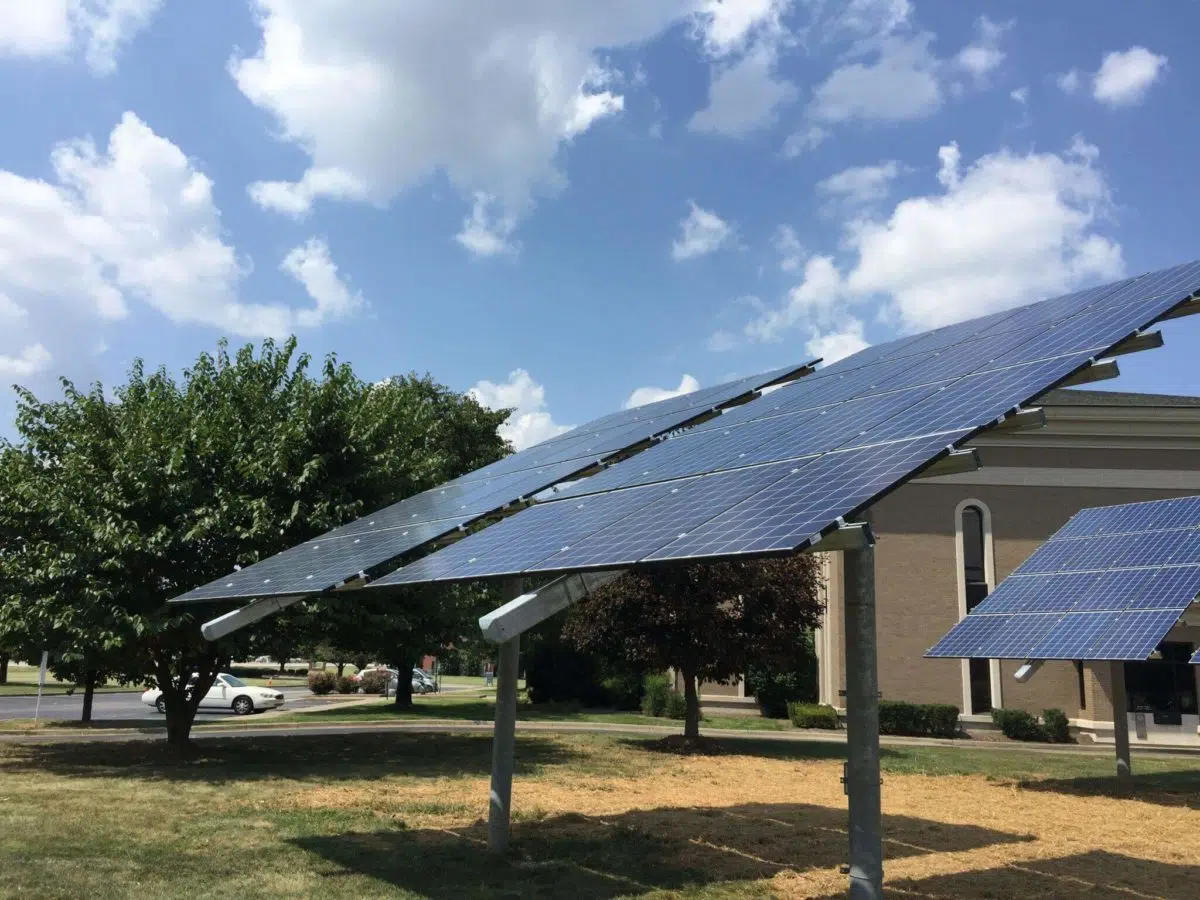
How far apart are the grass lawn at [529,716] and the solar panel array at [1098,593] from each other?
43.6 feet

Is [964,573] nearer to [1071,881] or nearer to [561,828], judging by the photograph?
[1071,881]

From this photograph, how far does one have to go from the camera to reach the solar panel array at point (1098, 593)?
53.0 feet

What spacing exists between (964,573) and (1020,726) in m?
5.75

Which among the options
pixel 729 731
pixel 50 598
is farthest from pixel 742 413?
pixel 729 731

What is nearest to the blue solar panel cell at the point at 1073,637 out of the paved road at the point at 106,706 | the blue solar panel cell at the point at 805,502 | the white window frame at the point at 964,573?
the blue solar panel cell at the point at 805,502

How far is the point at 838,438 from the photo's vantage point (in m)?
→ 7.87

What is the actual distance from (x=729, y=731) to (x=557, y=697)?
12.1m

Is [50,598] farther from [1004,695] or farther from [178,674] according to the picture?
[1004,695]

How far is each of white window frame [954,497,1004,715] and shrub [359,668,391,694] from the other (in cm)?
3303

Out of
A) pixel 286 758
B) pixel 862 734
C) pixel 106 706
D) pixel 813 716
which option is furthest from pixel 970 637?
pixel 106 706

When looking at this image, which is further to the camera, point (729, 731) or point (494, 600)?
point (729, 731)

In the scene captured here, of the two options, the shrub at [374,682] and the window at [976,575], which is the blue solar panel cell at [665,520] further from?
the shrub at [374,682]

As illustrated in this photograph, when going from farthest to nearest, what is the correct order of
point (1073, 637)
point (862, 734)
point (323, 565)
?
point (1073, 637)
point (323, 565)
point (862, 734)

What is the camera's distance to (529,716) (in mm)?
34500
